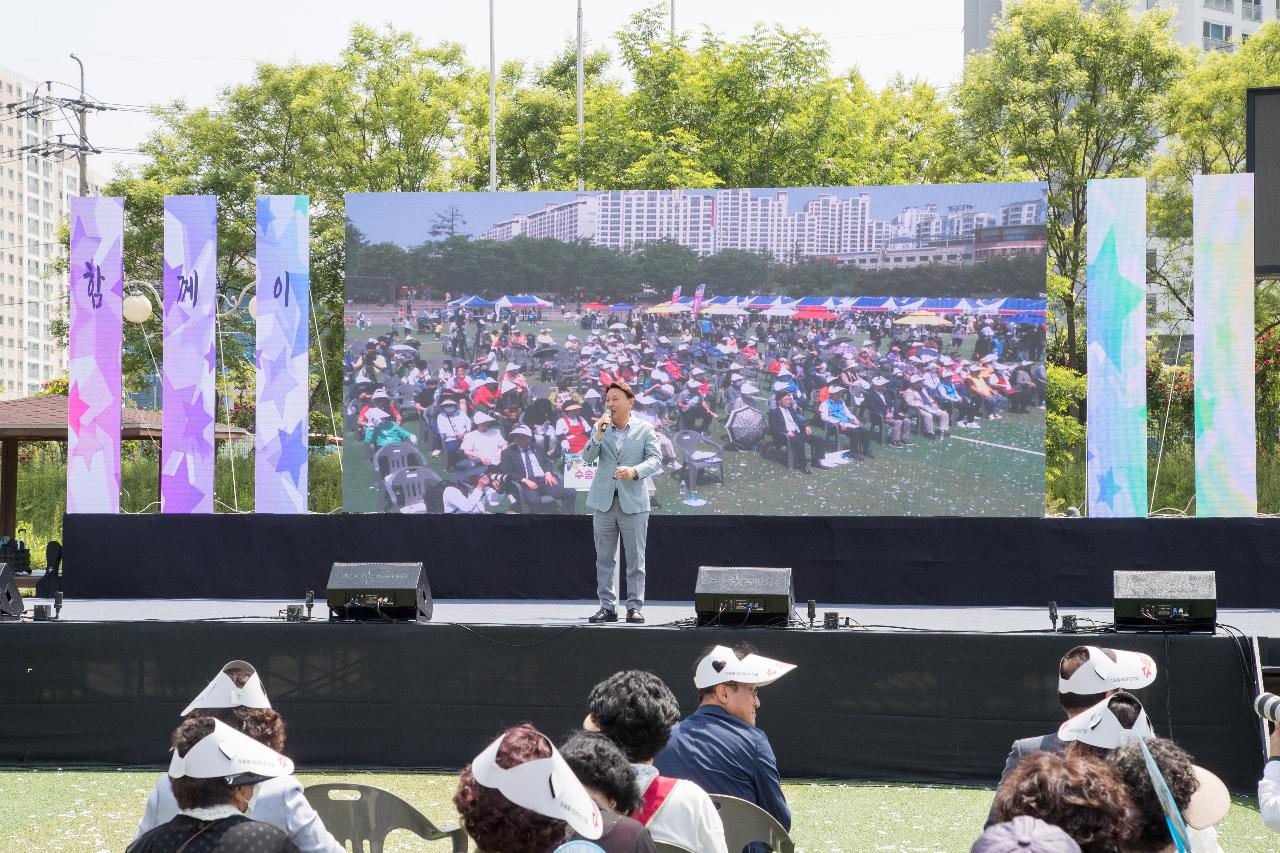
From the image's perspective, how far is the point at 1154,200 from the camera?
26.5 metres

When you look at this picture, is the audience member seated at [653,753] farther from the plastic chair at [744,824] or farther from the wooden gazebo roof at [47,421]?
the wooden gazebo roof at [47,421]

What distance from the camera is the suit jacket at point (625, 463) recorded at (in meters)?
8.56

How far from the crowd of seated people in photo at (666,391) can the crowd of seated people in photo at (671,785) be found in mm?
9411

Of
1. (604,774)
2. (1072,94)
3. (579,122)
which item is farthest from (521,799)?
(1072,94)

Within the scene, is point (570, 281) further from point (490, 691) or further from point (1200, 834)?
point (1200, 834)

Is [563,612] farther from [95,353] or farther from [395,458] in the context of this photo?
[95,353]

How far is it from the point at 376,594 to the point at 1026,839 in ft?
18.9

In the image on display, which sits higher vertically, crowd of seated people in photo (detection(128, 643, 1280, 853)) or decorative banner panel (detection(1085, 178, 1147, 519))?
decorative banner panel (detection(1085, 178, 1147, 519))

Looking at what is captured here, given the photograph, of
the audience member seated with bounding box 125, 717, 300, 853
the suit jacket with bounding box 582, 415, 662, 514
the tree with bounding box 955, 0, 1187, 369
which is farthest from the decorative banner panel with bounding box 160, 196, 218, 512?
the tree with bounding box 955, 0, 1187, 369

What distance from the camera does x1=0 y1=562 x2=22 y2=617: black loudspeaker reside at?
301 inches

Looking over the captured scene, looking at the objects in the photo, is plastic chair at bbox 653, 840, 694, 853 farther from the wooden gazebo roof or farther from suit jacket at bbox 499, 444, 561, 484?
the wooden gazebo roof

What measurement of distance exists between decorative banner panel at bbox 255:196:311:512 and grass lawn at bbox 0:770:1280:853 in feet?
19.7

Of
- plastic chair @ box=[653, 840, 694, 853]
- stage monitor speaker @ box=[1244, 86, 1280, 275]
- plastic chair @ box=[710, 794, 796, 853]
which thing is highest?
stage monitor speaker @ box=[1244, 86, 1280, 275]

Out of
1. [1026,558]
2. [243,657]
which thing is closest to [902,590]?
[1026,558]
